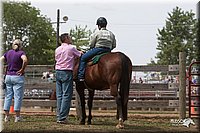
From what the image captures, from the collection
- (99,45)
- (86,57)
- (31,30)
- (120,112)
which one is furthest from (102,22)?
(31,30)

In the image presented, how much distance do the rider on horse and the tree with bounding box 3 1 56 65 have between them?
4359 cm

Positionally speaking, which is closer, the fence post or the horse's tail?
the horse's tail

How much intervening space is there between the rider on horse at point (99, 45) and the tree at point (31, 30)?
4359cm

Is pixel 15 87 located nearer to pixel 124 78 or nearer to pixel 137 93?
pixel 124 78

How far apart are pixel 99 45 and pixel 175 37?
156ft

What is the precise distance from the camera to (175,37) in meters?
55.0

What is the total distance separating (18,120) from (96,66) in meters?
2.34

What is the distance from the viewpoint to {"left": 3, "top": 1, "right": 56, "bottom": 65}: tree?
53.0 metres

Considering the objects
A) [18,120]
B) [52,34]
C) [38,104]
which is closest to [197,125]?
[18,120]

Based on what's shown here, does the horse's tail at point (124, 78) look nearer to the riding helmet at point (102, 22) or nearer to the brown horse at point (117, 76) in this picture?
the brown horse at point (117, 76)

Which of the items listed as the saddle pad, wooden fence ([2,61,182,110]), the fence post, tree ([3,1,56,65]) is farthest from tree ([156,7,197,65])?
the saddle pad

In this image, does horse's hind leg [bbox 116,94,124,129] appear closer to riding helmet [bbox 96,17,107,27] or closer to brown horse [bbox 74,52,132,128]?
brown horse [bbox 74,52,132,128]

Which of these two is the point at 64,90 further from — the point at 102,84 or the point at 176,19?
the point at 176,19

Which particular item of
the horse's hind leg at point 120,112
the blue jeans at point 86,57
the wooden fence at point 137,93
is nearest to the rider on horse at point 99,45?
the blue jeans at point 86,57
